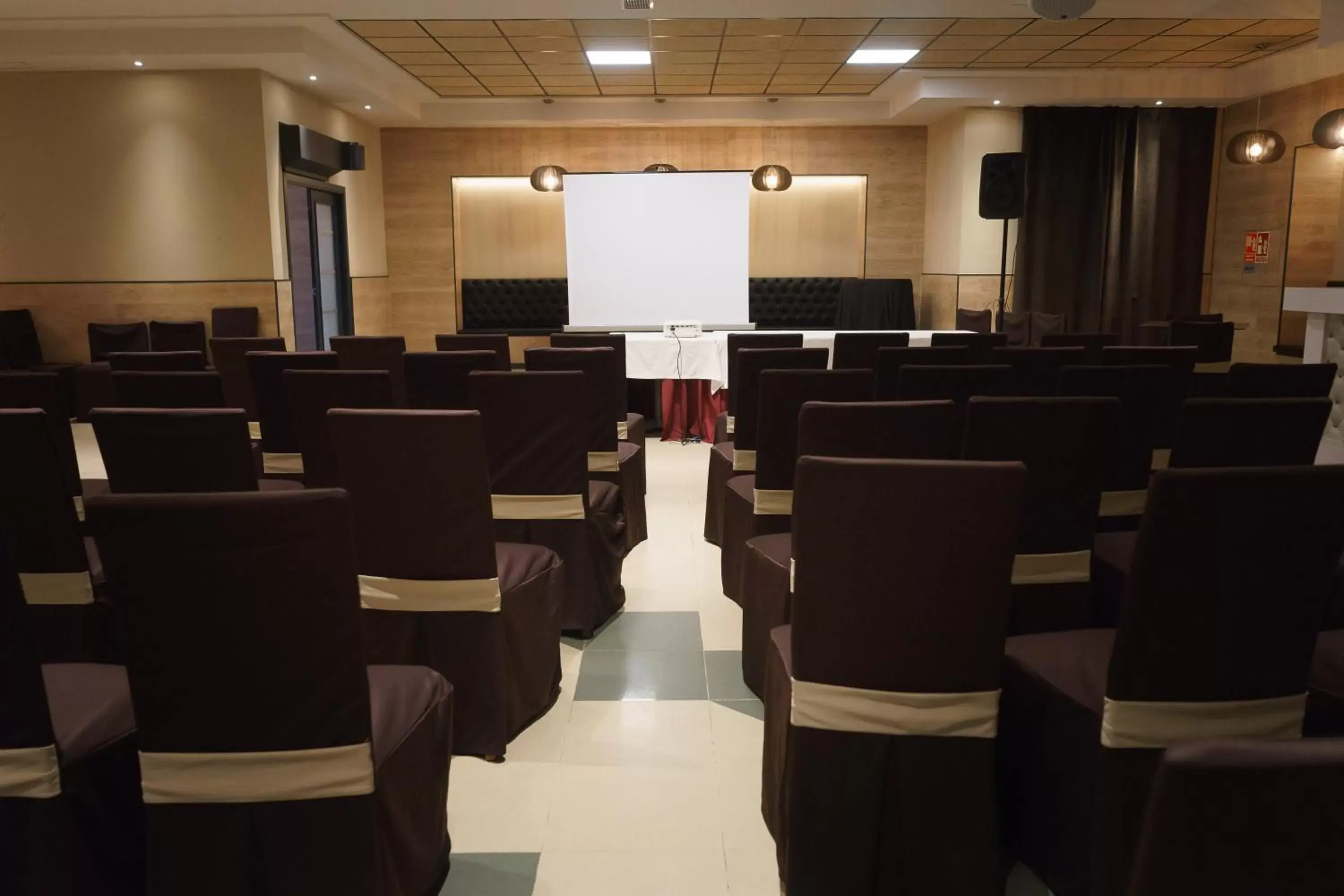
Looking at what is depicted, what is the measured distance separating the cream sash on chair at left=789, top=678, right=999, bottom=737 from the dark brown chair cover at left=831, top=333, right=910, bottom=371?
140 inches

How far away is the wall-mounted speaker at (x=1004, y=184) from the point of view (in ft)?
26.8

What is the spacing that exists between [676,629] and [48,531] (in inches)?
85.2

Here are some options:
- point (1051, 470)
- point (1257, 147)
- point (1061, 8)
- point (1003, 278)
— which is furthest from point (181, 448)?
point (1257, 147)

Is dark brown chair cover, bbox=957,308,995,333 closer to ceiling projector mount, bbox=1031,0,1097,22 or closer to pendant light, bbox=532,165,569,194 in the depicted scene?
ceiling projector mount, bbox=1031,0,1097,22

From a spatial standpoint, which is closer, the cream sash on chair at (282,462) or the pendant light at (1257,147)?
the cream sash on chair at (282,462)

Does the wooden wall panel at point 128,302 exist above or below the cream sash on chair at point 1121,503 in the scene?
above

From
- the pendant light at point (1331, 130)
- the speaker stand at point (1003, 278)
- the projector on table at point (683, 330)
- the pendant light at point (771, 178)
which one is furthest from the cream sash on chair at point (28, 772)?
the pendant light at point (771, 178)

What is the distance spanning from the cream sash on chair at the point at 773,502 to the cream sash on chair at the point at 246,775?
6.86 feet

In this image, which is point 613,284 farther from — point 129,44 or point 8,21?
point 8,21

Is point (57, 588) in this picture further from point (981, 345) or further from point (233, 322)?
point (233, 322)

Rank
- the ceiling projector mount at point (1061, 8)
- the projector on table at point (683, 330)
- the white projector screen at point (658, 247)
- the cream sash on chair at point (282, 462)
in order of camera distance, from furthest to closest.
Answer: the white projector screen at point (658, 247) → the projector on table at point (683, 330) → the ceiling projector mount at point (1061, 8) → the cream sash on chair at point (282, 462)

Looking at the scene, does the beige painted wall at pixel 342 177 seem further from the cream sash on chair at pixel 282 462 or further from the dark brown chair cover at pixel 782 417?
the dark brown chair cover at pixel 782 417

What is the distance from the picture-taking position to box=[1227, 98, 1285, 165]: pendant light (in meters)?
8.80

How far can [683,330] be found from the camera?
7.95 m
